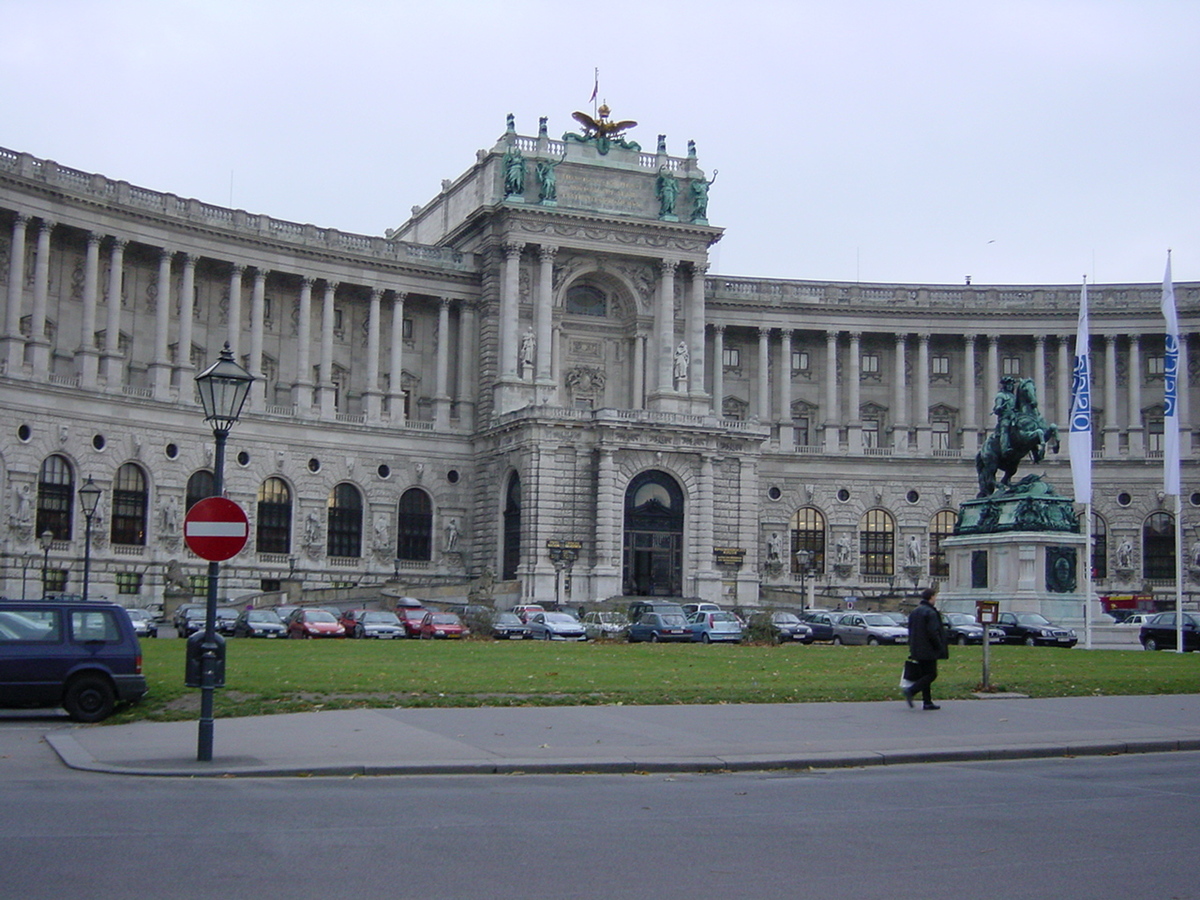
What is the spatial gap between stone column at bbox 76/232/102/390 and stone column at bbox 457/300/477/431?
23348 millimetres

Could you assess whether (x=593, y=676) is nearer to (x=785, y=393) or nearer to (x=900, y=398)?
(x=785, y=393)

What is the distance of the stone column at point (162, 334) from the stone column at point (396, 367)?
567 inches

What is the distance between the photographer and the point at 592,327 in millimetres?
95000

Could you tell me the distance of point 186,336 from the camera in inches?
3268

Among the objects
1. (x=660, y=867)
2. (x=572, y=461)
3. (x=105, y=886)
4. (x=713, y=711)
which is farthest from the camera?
(x=572, y=461)

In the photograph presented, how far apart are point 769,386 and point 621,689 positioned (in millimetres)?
74163

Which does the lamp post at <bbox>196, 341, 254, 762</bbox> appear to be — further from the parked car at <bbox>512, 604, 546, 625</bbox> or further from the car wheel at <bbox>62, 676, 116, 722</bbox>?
the parked car at <bbox>512, 604, 546, 625</bbox>

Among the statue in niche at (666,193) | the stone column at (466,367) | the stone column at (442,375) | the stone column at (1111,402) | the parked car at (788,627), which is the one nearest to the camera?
the parked car at (788,627)

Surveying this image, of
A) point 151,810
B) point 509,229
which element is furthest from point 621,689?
point 509,229

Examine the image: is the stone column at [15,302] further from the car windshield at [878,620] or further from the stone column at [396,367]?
the car windshield at [878,620]

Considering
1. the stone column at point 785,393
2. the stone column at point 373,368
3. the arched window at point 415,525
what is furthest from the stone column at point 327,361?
the stone column at point 785,393

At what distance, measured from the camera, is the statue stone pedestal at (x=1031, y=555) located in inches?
2329

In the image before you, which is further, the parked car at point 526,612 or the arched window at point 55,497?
the arched window at point 55,497

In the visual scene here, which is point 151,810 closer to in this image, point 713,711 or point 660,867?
point 660,867
